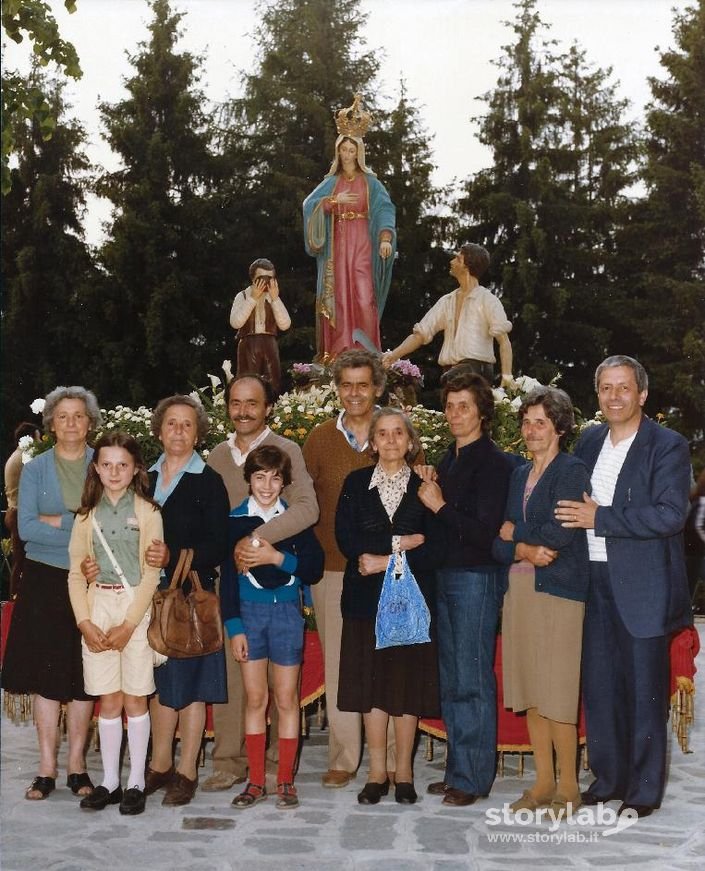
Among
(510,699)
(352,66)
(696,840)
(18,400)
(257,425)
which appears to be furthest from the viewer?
(352,66)

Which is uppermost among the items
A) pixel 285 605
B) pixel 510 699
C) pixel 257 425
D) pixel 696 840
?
pixel 257 425

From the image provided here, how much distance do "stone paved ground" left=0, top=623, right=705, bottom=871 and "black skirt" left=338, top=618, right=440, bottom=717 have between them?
452 millimetres

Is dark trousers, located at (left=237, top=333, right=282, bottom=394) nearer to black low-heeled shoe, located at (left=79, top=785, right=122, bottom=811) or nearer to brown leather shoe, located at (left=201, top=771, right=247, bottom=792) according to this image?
brown leather shoe, located at (left=201, top=771, right=247, bottom=792)

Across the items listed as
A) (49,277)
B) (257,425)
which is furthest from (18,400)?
(257,425)

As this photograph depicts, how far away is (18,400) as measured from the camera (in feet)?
77.9

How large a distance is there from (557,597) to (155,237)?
1979cm

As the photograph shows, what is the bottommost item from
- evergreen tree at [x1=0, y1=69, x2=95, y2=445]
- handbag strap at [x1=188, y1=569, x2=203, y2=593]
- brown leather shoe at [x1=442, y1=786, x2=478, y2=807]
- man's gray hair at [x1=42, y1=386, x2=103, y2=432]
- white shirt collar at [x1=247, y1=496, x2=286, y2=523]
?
brown leather shoe at [x1=442, y1=786, x2=478, y2=807]

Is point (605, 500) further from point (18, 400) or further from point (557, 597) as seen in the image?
point (18, 400)

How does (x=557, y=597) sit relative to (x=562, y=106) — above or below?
below

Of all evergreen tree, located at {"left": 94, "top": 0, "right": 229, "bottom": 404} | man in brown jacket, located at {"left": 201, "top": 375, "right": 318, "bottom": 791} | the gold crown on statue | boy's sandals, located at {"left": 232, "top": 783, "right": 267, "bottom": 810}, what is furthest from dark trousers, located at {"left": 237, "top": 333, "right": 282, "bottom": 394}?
evergreen tree, located at {"left": 94, "top": 0, "right": 229, "bottom": 404}

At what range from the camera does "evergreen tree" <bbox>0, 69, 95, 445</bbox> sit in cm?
2372

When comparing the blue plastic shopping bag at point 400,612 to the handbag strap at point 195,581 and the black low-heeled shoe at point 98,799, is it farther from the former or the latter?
the black low-heeled shoe at point 98,799

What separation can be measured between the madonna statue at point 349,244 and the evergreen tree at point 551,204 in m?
12.8

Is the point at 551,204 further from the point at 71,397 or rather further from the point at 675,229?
the point at 71,397
